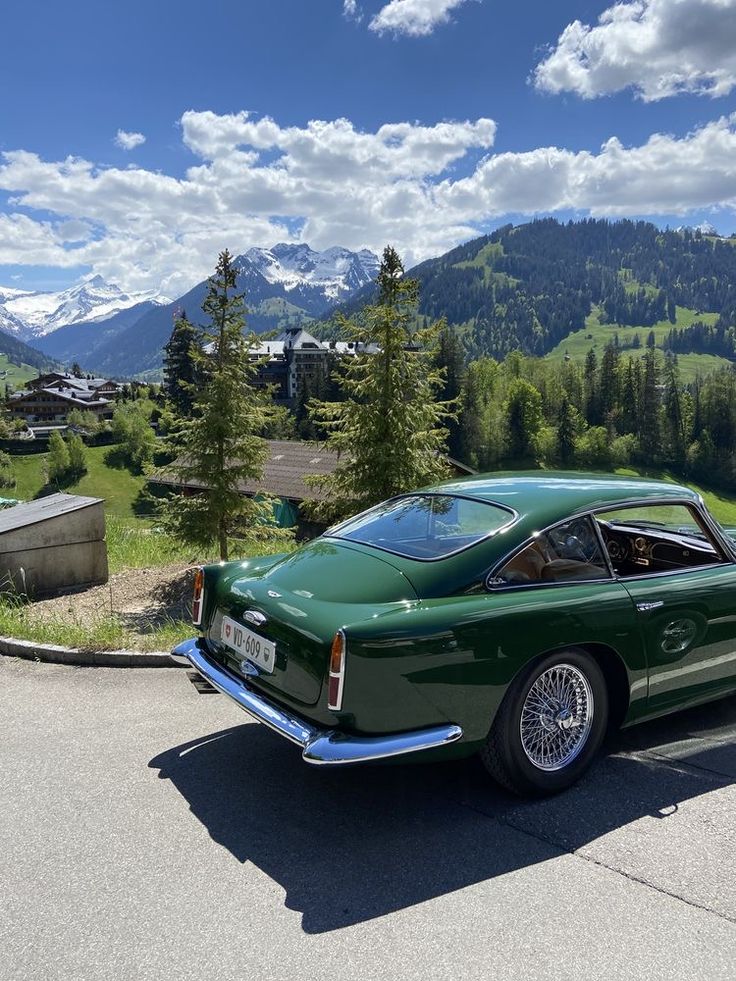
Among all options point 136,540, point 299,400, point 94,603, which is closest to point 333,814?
point 94,603

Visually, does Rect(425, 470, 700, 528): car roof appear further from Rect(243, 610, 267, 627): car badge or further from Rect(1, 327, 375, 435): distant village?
Rect(1, 327, 375, 435): distant village

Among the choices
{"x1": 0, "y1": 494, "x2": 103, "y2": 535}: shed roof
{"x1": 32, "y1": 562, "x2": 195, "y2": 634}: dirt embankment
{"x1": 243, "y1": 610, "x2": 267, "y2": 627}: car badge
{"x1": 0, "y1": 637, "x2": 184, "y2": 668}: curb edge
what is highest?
{"x1": 243, "y1": 610, "x2": 267, "y2": 627}: car badge

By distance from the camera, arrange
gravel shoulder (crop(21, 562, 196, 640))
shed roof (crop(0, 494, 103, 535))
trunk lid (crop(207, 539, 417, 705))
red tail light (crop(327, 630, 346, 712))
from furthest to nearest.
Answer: shed roof (crop(0, 494, 103, 535)), gravel shoulder (crop(21, 562, 196, 640)), trunk lid (crop(207, 539, 417, 705)), red tail light (crop(327, 630, 346, 712))

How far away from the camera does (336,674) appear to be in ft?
10.2

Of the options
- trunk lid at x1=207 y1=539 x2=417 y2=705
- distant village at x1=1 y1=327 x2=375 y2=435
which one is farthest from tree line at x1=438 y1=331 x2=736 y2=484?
trunk lid at x1=207 y1=539 x2=417 y2=705

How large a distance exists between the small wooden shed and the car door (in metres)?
7.17

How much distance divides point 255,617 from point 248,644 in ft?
0.63

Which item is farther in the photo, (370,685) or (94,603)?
(94,603)

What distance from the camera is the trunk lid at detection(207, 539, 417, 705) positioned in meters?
3.31

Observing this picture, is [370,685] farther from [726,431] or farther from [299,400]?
[726,431]

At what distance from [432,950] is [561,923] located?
0.54 metres

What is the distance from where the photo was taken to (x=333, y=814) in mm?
3469

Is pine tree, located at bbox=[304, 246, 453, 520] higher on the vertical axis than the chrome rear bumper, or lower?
higher

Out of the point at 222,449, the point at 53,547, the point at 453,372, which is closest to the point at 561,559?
the point at 53,547
